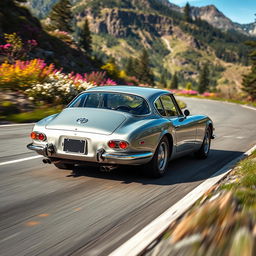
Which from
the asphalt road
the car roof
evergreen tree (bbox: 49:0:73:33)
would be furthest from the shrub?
evergreen tree (bbox: 49:0:73:33)

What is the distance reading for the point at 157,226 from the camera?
402 cm

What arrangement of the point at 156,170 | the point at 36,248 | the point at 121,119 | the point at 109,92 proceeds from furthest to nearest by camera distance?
the point at 109,92, the point at 156,170, the point at 121,119, the point at 36,248

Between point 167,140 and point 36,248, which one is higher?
point 167,140

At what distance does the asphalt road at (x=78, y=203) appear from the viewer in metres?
3.55

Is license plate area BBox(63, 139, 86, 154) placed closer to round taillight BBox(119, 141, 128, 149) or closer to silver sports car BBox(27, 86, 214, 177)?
silver sports car BBox(27, 86, 214, 177)

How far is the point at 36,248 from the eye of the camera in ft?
11.1

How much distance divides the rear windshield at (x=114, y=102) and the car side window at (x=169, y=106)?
0.62 m

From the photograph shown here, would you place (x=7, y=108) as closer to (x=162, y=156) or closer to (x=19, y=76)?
(x=19, y=76)

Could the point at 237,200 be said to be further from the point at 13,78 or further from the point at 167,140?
the point at 13,78

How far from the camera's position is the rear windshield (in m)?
6.31

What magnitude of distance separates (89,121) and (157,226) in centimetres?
221

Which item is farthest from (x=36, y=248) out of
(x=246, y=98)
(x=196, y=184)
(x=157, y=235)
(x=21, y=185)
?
(x=246, y=98)

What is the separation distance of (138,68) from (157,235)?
114371 millimetres

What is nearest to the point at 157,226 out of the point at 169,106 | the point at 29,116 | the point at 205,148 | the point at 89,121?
the point at 89,121
